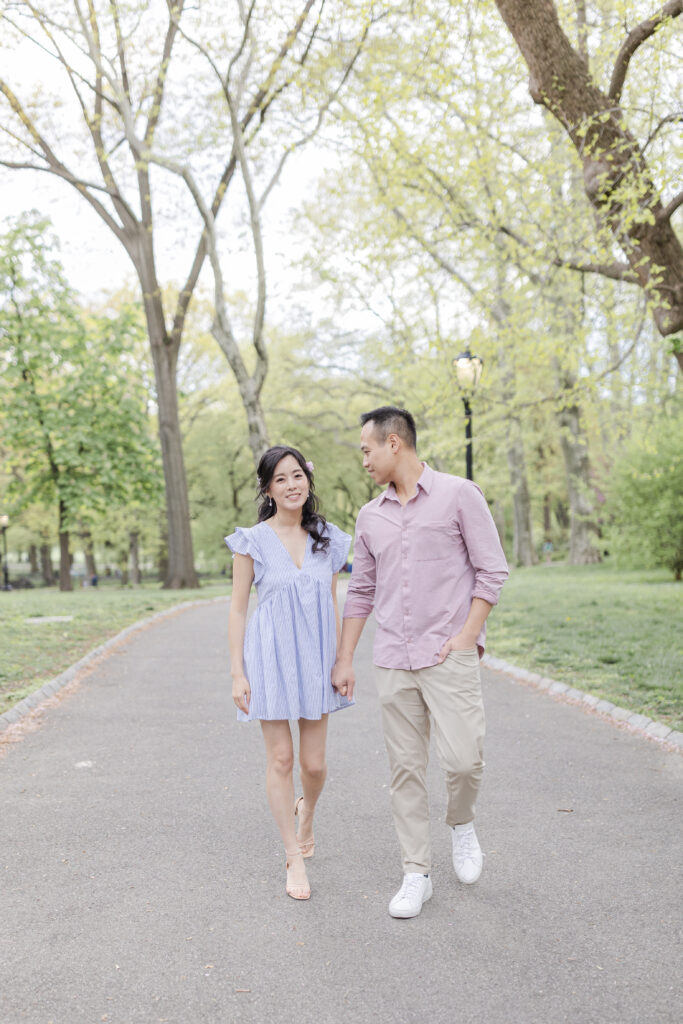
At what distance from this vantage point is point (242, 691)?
406 centimetres

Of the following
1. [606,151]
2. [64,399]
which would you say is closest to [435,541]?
[606,151]

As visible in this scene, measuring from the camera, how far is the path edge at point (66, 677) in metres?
7.93

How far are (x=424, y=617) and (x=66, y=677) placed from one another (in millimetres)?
7049

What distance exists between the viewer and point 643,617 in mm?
13766

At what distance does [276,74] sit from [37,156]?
784 cm

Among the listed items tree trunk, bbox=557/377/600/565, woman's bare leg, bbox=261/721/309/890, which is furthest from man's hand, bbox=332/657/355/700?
tree trunk, bbox=557/377/600/565

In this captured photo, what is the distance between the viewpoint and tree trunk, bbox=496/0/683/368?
31.4 feet

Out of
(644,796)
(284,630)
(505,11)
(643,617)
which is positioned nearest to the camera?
(284,630)

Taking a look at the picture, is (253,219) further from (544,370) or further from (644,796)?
(644,796)

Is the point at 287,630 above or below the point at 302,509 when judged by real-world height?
below

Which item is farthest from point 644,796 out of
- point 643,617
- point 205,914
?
point 643,617

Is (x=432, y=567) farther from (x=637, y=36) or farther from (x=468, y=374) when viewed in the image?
(x=468, y=374)

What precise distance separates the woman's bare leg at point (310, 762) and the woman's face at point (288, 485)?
958mm

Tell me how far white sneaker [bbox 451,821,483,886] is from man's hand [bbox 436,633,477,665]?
2.76ft
